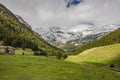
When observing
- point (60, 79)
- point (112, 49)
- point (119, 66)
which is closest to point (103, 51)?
point (112, 49)

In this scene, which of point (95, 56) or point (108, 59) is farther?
point (95, 56)

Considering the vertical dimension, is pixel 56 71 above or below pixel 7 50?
below

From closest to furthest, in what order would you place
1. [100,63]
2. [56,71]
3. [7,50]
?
1. [56,71]
2. [100,63]
3. [7,50]

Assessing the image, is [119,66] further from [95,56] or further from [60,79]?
[60,79]

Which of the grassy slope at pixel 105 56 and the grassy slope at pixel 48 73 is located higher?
the grassy slope at pixel 105 56

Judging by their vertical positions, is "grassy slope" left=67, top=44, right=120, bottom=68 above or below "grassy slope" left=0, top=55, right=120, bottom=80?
above

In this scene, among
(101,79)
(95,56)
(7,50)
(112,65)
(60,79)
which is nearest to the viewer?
(60,79)

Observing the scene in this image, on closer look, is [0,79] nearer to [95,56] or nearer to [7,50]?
[95,56]

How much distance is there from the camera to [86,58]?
120188 mm

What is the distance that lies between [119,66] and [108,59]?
10.5m

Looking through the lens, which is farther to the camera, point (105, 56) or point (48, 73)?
point (105, 56)

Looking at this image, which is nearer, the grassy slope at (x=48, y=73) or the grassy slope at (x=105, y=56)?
the grassy slope at (x=48, y=73)

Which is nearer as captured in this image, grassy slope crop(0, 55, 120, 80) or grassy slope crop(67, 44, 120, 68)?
grassy slope crop(0, 55, 120, 80)

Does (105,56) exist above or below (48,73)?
above
